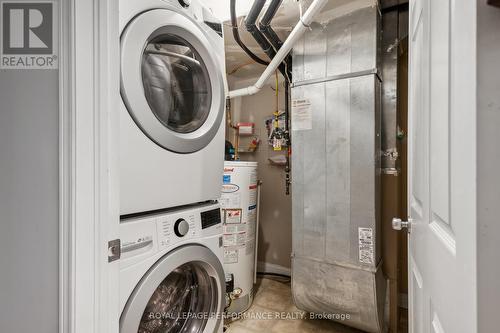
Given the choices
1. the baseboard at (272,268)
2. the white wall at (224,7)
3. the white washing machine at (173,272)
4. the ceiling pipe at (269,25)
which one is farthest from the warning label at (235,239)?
the white wall at (224,7)

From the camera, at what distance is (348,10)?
1.56 meters

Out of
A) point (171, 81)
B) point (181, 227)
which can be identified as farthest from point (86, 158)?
point (171, 81)

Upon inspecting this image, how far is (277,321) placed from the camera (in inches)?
71.0

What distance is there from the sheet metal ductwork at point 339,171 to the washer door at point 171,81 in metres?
0.75

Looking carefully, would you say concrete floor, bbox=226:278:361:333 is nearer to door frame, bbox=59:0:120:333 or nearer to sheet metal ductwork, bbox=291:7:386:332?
sheet metal ductwork, bbox=291:7:386:332

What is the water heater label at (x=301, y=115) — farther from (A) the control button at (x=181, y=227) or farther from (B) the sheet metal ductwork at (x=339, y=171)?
(A) the control button at (x=181, y=227)

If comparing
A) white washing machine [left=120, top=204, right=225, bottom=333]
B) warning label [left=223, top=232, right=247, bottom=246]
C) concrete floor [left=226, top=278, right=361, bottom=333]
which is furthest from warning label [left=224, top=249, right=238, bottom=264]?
white washing machine [left=120, top=204, right=225, bottom=333]

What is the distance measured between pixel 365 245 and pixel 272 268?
1316 millimetres

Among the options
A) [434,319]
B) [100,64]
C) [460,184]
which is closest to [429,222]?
[434,319]

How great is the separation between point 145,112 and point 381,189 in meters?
1.55

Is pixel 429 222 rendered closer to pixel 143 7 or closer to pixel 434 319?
pixel 434 319

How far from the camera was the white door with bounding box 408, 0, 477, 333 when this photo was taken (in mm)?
360

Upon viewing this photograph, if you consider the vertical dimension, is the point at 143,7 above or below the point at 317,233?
above

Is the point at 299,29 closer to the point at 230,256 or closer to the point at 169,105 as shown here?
the point at 169,105
